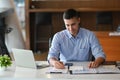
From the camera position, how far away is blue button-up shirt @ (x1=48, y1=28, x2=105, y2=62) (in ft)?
9.86

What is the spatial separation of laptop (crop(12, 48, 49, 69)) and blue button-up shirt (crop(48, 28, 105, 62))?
0.41m

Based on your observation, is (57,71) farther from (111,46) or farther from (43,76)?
(111,46)

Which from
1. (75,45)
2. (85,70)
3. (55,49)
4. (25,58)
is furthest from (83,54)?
(25,58)

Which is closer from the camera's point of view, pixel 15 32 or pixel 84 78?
pixel 84 78

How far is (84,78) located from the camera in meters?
2.26

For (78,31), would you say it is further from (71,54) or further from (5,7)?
(5,7)

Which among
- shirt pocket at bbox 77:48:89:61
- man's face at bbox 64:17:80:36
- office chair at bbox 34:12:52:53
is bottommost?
office chair at bbox 34:12:52:53

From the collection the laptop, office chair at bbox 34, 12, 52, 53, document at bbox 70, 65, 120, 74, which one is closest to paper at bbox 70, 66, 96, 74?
document at bbox 70, 65, 120, 74

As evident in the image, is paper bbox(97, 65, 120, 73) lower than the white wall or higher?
higher

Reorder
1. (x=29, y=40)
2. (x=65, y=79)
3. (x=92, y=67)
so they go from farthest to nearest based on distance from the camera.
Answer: (x=29, y=40) → (x=92, y=67) → (x=65, y=79)

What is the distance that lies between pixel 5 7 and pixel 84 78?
4.53 m

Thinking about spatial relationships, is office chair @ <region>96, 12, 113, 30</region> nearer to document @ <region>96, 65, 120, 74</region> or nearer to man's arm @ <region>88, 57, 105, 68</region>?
man's arm @ <region>88, 57, 105, 68</region>

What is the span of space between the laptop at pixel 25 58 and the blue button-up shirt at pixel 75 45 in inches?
16.0

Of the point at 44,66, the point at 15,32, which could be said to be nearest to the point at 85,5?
the point at 15,32
